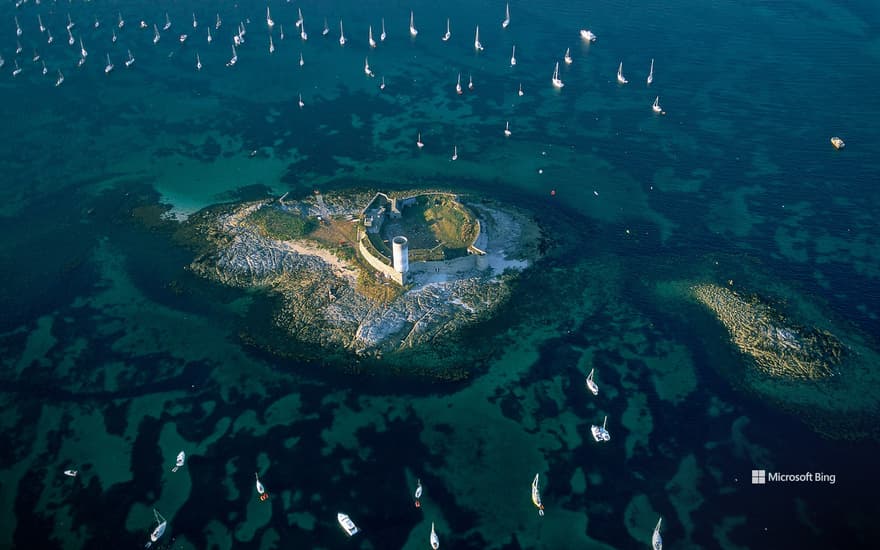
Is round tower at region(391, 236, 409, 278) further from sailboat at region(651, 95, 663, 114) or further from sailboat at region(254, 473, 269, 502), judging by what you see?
sailboat at region(651, 95, 663, 114)

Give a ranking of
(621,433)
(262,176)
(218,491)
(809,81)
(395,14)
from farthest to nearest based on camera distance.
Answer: (395,14), (809,81), (262,176), (621,433), (218,491)

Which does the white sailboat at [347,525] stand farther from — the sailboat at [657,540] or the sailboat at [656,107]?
the sailboat at [656,107]

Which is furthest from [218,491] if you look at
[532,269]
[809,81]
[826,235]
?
[809,81]

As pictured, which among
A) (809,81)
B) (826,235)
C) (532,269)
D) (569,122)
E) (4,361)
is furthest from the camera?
(809,81)

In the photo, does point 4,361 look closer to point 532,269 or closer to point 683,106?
point 532,269

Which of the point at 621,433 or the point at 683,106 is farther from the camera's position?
the point at 683,106

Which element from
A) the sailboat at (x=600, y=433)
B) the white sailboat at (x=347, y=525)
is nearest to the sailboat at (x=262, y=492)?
the white sailboat at (x=347, y=525)
